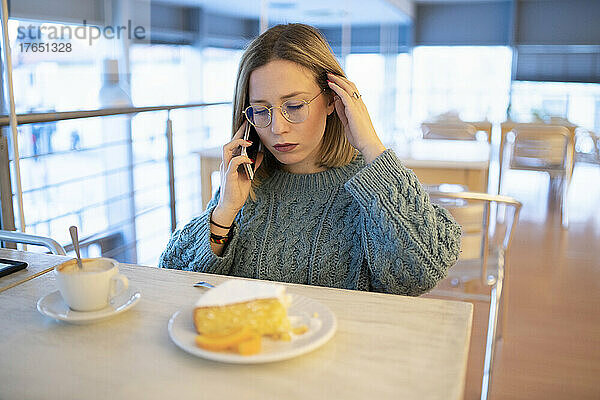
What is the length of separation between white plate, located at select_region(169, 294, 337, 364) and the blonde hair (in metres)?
0.52

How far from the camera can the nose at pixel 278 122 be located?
1.13 metres

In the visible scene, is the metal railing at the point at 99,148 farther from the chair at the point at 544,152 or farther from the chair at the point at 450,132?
the chair at the point at 544,152

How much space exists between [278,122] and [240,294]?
501 mm

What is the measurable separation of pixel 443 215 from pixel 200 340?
608 millimetres

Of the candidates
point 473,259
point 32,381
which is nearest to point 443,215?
point 32,381

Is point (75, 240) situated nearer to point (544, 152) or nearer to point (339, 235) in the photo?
point (339, 235)

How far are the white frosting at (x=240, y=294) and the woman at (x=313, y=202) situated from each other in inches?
15.3

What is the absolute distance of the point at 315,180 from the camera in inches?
49.7

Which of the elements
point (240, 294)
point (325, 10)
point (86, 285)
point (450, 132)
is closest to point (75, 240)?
point (86, 285)

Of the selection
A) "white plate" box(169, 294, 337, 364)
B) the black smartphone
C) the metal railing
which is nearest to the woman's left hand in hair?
"white plate" box(169, 294, 337, 364)

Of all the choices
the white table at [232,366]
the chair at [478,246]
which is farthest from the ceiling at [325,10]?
the white table at [232,366]

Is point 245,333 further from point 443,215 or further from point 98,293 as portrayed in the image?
point 443,215

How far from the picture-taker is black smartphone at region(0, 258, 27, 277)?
38.4 inches

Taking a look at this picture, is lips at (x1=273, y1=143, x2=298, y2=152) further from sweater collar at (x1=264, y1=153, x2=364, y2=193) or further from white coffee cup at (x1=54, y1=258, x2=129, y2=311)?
white coffee cup at (x1=54, y1=258, x2=129, y2=311)
